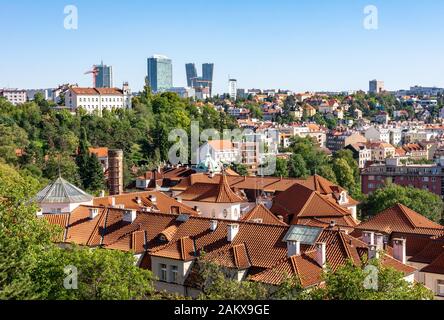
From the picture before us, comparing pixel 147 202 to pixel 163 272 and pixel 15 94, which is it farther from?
pixel 15 94

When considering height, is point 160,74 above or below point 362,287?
above

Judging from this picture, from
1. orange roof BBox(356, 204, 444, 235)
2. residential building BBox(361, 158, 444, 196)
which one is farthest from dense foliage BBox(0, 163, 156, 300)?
residential building BBox(361, 158, 444, 196)

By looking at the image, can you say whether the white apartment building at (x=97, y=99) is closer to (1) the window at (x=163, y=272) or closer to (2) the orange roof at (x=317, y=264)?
(1) the window at (x=163, y=272)

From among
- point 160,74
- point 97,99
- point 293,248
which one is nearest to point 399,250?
point 293,248

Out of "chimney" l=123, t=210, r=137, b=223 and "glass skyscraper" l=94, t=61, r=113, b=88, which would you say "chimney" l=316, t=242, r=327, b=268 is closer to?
"chimney" l=123, t=210, r=137, b=223

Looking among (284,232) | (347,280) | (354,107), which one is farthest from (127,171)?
(354,107)

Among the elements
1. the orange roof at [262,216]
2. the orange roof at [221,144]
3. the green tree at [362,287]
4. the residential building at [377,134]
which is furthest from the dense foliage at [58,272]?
the residential building at [377,134]
